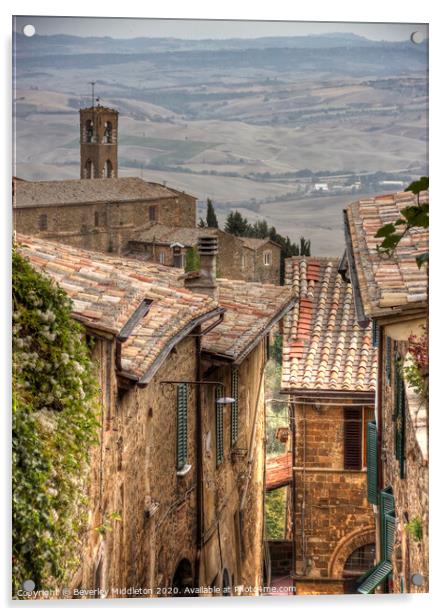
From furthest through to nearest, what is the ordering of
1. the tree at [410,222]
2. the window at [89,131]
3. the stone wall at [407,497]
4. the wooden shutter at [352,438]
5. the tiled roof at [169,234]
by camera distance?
the wooden shutter at [352,438] < the tiled roof at [169,234] < the window at [89,131] < the stone wall at [407,497] < the tree at [410,222]

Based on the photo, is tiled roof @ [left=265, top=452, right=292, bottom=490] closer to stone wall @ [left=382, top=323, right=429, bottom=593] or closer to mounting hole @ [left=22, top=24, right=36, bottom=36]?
stone wall @ [left=382, top=323, right=429, bottom=593]

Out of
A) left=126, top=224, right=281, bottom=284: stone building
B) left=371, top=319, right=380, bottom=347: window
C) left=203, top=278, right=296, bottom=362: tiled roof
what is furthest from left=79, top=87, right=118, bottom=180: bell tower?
left=371, top=319, right=380, bottom=347: window

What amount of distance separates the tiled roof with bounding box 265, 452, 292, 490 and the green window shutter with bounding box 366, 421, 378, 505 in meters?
0.54

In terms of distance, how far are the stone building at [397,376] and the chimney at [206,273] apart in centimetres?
84

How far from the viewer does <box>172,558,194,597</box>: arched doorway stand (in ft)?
23.8

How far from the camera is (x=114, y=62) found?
7523 mm

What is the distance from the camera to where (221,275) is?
784 centimetres

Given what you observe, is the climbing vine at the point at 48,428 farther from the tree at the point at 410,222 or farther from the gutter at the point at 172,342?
the tree at the point at 410,222

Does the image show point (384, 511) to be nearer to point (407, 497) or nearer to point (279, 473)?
point (407, 497)

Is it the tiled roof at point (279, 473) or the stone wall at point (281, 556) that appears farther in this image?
the tiled roof at point (279, 473)

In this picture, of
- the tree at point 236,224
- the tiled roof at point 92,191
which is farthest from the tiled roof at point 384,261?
the tiled roof at point 92,191

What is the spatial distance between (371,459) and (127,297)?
2.22 meters

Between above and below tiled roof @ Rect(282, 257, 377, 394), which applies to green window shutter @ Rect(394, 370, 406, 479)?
below

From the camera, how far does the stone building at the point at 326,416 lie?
8016 millimetres
